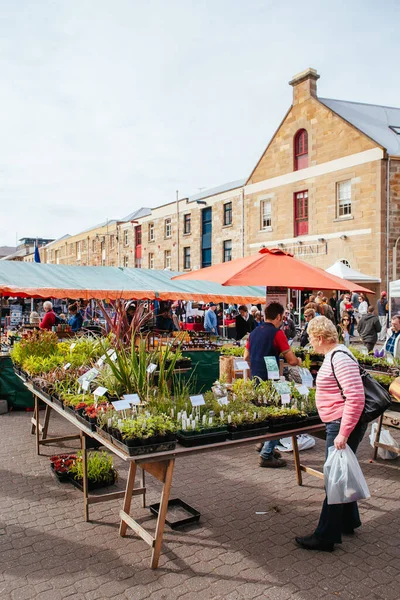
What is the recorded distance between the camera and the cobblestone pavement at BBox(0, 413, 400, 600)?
10.3ft

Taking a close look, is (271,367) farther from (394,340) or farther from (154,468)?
(394,340)

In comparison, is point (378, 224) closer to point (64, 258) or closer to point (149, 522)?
point (149, 522)

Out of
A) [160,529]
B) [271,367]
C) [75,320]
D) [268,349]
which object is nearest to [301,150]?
[75,320]

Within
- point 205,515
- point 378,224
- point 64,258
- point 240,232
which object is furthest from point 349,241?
point 64,258

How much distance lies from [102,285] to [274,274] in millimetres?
7089

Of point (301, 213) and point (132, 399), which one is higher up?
point (301, 213)

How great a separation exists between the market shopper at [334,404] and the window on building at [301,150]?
829 inches

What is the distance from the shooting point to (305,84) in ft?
75.2

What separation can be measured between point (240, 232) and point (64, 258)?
3253cm

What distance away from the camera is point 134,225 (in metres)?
40.7

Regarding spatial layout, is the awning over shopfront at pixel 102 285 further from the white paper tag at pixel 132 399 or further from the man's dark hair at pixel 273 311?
the white paper tag at pixel 132 399

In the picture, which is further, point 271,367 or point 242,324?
point 242,324

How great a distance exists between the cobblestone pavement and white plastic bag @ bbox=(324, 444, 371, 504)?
1.60ft

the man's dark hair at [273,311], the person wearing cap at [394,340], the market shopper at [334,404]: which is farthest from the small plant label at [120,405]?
the person wearing cap at [394,340]
